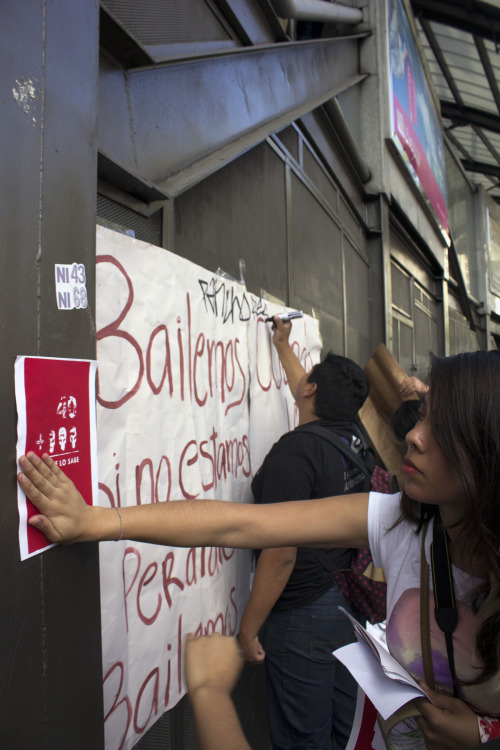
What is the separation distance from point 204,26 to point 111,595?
85.7 inches

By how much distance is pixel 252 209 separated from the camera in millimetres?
2695

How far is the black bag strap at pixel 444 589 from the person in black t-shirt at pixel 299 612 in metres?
0.78

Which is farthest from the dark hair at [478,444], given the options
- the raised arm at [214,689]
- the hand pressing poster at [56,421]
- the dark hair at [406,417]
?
the dark hair at [406,417]

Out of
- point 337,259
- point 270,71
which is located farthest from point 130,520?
point 337,259

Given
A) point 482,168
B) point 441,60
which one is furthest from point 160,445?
point 482,168

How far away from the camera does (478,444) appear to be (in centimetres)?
108

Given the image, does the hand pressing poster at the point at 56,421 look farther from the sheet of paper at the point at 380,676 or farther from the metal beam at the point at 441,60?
the metal beam at the point at 441,60

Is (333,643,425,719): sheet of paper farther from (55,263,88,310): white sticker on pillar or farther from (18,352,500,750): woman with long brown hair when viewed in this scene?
(55,263,88,310): white sticker on pillar

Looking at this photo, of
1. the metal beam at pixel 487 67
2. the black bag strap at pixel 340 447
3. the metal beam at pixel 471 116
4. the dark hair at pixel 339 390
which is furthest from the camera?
the metal beam at pixel 471 116

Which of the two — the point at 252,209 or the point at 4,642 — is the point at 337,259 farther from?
the point at 4,642

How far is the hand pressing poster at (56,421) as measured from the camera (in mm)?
944

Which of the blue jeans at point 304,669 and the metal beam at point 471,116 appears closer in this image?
the blue jeans at point 304,669

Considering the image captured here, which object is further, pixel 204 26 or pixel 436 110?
pixel 436 110

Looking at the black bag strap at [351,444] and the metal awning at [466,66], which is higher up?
the metal awning at [466,66]
